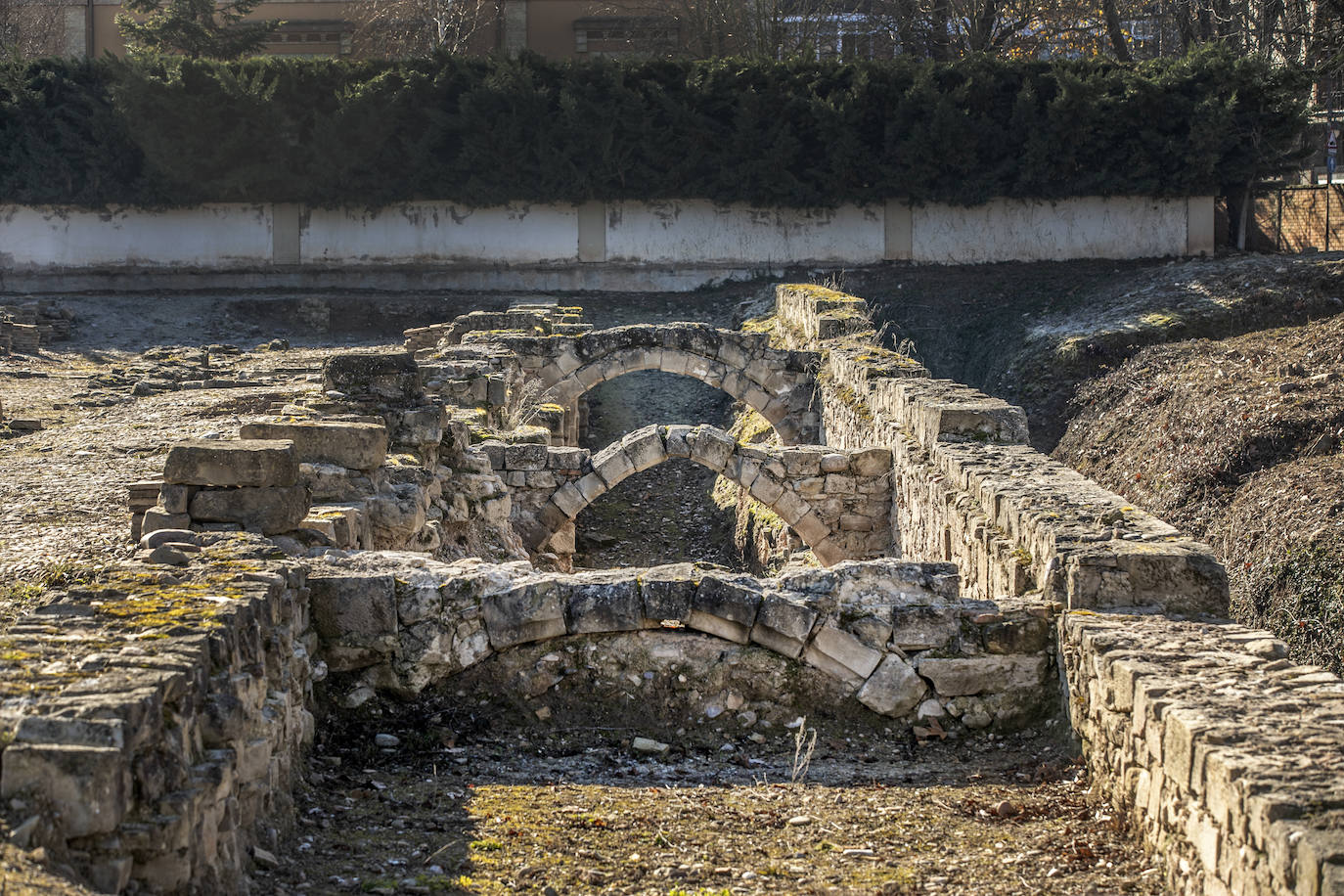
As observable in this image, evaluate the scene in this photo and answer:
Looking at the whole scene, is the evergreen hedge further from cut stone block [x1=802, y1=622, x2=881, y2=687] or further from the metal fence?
cut stone block [x1=802, y1=622, x2=881, y2=687]

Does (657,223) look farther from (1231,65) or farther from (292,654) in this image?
(292,654)

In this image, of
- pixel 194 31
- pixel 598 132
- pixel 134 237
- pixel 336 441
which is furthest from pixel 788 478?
pixel 194 31

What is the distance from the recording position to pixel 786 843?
529 cm

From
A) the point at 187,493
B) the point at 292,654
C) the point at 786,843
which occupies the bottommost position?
the point at 786,843

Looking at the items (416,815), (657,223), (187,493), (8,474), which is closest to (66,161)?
(657,223)

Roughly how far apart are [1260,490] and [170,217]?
23.6 m

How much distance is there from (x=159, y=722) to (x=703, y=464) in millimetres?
9414

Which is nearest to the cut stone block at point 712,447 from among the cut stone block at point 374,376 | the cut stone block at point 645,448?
the cut stone block at point 645,448

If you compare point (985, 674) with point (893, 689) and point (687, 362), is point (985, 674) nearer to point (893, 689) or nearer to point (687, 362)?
point (893, 689)

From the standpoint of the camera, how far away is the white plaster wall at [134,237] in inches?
1201

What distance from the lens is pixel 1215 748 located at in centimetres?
458

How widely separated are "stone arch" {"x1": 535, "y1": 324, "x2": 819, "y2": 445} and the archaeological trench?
6.11 meters

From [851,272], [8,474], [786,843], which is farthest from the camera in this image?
[851,272]

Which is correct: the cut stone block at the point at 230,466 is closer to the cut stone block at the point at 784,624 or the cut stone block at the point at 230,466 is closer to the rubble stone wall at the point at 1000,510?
the cut stone block at the point at 784,624
